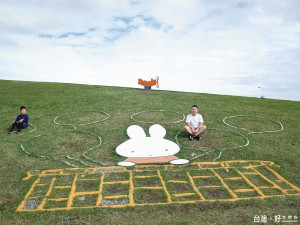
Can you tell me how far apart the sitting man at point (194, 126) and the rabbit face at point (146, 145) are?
69cm

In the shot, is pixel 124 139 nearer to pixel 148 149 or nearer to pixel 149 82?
pixel 148 149

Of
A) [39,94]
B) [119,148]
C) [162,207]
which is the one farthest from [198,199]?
[39,94]

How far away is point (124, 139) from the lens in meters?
7.61

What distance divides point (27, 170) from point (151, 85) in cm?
882

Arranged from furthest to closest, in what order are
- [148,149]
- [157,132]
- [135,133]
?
[157,132]
[135,133]
[148,149]

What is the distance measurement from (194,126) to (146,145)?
1638mm

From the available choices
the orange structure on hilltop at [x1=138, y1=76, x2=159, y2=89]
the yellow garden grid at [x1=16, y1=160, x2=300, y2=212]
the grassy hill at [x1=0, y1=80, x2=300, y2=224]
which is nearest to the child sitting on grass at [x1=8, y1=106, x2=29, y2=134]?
the grassy hill at [x1=0, y1=80, x2=300, y2=224]

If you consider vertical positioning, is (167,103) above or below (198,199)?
above

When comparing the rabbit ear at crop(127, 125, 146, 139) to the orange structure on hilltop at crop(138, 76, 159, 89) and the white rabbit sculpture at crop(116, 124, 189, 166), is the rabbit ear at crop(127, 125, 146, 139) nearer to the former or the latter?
the white rabbit sculpture at crop(116, 124, 189, 166)

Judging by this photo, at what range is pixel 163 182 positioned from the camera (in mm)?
5273

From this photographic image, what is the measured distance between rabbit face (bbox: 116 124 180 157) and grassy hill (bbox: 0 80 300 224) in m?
0.28

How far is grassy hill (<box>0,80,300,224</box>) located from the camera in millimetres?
4270

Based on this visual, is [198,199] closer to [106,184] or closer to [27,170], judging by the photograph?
[106,184]

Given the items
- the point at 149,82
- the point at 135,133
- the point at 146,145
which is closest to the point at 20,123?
the point at 135,133
